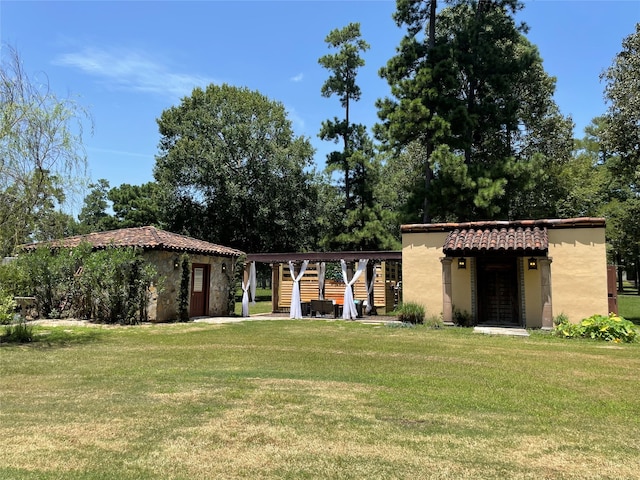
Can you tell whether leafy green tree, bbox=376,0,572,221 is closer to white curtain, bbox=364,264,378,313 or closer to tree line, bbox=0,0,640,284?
tree line, bbox=0,0,640,284

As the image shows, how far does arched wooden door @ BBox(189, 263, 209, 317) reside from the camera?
60.1ft

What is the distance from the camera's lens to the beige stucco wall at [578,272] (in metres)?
14.0

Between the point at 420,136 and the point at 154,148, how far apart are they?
21383 mm

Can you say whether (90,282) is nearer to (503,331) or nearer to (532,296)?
(503,331)

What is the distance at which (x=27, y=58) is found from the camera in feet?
33.3

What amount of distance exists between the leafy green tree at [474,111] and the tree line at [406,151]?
0.07m

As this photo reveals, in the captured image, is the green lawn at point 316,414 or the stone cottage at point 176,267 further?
the stone cottage at point 176,267

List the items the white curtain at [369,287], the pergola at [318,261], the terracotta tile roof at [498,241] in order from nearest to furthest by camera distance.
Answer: the terracotta tile roof at [498,241], the pergola at [318,261], the white curtain at [369,287]

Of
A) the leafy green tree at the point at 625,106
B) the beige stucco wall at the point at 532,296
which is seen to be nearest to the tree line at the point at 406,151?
the leafy green tree at the point at 625,106

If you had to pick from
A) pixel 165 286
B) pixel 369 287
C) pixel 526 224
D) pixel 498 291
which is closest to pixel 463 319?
pixel 498 291

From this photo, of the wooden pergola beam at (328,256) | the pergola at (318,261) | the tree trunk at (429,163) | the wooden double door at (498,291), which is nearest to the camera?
the wooden double door at (498,291)

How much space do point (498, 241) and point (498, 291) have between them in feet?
7.81

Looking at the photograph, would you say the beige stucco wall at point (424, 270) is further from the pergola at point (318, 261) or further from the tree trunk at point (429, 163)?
the tree trunk at point (429, 163)

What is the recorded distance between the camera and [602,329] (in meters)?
12.3
